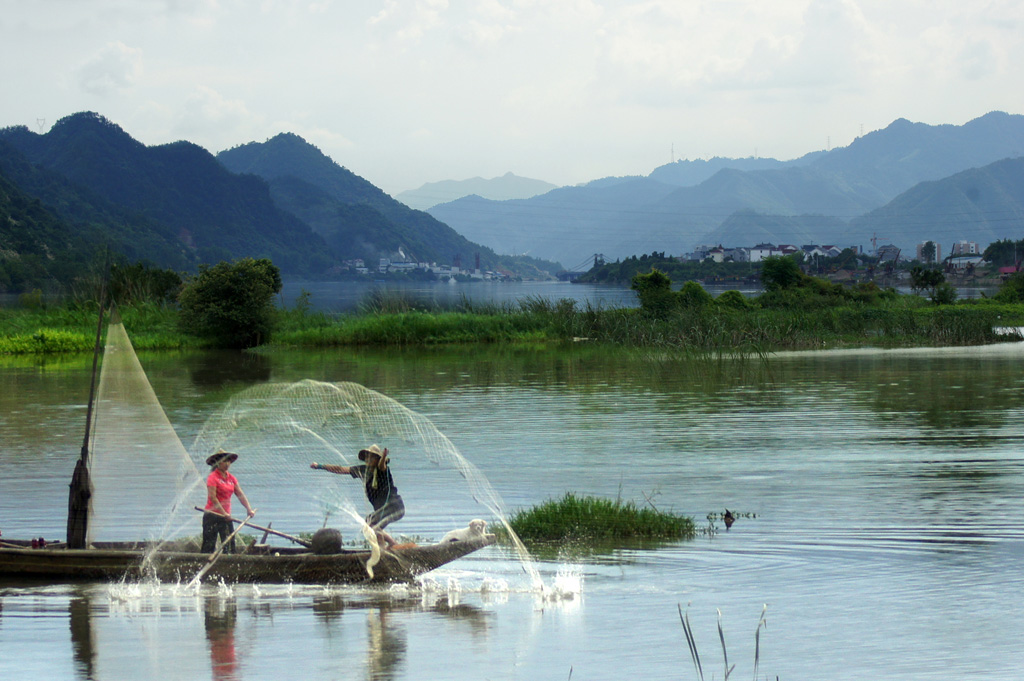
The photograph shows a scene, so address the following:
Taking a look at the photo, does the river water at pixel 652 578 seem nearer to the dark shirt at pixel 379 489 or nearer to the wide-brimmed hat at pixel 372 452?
the dark shirt at pixel 379 489

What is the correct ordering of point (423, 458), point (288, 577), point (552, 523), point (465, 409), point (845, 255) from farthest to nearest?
point (845, 255)
point (465, 409)
point (423, 458)
point (552, 523)
point (288, 577)

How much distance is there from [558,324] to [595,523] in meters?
42.6

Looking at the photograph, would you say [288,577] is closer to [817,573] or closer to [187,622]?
[187,622]

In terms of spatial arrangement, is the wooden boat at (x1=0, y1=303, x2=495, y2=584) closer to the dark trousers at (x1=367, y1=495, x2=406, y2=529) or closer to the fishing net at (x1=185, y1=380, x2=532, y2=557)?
the dark trousers at (x1=367, y1=495, x2=406, y2=529)

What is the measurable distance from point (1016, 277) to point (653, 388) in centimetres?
5923

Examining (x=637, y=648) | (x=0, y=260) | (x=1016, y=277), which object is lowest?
(x=637, y=648)

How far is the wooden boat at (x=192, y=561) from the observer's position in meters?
11.8

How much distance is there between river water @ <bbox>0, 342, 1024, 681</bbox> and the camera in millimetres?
9703

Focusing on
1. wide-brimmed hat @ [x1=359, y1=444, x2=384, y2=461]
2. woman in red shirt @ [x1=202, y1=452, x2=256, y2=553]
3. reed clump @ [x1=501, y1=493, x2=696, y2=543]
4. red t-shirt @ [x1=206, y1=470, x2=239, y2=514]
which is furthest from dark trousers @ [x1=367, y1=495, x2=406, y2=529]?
reed clump @ [x1=501, y1=493, x2=696, y2=543]

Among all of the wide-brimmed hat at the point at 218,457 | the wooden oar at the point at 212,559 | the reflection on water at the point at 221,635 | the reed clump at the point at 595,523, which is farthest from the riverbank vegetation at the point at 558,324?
the reflection on water at the point at 221,635

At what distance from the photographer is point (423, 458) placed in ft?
69.1

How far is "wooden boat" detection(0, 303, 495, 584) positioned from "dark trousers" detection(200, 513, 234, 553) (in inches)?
9.3

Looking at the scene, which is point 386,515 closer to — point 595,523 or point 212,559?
point 212,559

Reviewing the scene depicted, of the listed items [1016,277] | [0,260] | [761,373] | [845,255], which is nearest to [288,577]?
[761,373]
